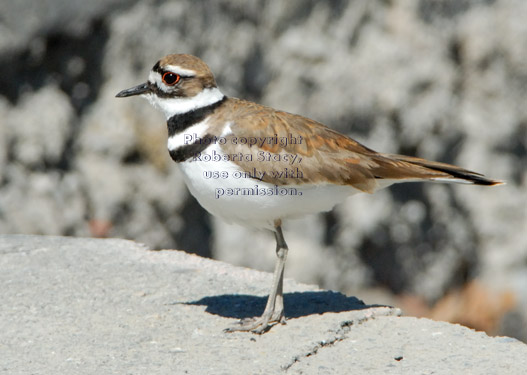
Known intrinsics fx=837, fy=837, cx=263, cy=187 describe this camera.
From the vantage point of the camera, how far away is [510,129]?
287 inches

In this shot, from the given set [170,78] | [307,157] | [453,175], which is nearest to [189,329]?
[307,157]

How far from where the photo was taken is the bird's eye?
455 cm

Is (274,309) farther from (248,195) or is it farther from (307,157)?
(307,157)

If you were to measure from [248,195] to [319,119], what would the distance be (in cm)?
275

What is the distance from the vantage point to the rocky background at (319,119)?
21.1 ft

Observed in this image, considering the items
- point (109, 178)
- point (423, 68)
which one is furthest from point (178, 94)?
point (423, 68)

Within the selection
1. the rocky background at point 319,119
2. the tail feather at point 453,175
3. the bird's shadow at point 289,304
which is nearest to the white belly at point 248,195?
the tail feather at point 453,175

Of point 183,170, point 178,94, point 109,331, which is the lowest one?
point 109,331

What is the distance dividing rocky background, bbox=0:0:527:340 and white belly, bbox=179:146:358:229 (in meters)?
2.34

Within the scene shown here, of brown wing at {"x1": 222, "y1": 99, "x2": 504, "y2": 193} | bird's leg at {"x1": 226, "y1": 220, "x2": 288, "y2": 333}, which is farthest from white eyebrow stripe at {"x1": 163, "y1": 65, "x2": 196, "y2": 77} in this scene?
bird's leg at {"x1": 226, "y1": 220, "x2": 288, "y2": 333}

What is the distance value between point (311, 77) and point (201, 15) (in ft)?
3.36

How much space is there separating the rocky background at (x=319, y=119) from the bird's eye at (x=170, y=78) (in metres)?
2.01

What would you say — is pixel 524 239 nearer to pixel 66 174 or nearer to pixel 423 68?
pixel 423 68

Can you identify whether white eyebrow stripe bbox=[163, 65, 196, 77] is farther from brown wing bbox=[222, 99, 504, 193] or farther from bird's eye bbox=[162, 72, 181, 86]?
brown wing bbox=[222, 99, 504, 193]
